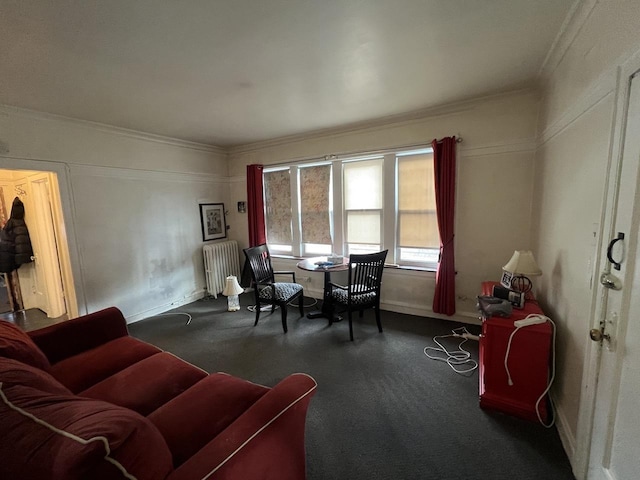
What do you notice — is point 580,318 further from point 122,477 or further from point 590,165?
point 122,477

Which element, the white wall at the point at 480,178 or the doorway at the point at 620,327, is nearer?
the doorway at the point at 620,327

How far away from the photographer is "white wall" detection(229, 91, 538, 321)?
9.23 feet

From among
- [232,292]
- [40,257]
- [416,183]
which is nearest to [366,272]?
[416,183]

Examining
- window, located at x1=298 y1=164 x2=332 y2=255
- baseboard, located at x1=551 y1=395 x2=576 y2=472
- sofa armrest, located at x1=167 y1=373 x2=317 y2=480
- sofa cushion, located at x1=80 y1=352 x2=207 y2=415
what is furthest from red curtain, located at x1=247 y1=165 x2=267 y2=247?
baseboard, located at x1=551 y1=395 x2=576 y2=472

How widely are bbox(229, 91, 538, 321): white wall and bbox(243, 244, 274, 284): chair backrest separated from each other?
68.4 inches

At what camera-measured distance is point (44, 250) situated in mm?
3553

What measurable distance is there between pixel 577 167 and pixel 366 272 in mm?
1892

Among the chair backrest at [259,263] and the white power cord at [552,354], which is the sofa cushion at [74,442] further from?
the chair backrest at [259,263]

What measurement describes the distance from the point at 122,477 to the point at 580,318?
7.27ft

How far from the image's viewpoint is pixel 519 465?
152 cm

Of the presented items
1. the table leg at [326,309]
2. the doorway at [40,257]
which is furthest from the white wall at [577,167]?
the doorway at [40,257]

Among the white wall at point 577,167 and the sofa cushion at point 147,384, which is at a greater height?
the white wall at point 577,167

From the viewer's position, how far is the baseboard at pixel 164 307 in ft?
12.0

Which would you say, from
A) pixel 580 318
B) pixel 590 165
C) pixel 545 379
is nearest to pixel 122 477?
pixel 580 318
